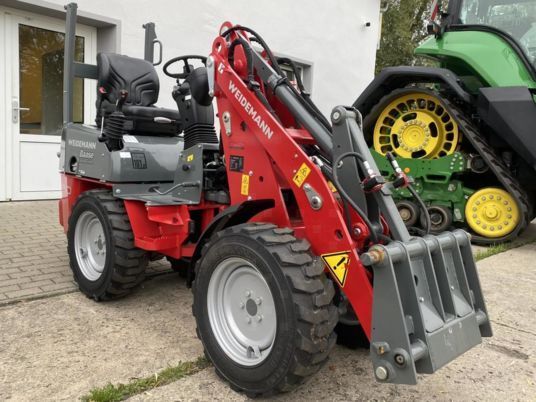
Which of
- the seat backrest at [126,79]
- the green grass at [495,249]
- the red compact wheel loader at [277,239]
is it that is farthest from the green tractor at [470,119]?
the red compact wheel loader at [277,239]

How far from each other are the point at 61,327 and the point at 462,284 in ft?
8.02

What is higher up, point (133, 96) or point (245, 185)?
point (133, 96)

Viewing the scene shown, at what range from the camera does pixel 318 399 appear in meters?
2.45

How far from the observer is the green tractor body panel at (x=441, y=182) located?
20.0 ft

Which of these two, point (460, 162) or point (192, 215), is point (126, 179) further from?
point (460, 162)

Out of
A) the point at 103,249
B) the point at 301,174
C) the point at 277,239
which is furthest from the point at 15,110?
the point at 277,239

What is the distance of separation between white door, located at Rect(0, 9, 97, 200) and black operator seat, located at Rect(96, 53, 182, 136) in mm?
3686

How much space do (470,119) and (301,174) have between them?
14.6 feet

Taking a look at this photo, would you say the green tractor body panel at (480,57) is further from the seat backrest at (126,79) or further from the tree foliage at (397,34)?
the tree foliage at (397,34)

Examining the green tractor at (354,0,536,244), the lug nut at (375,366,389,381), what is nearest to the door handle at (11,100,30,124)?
the green tractor at (354,0,536,244)

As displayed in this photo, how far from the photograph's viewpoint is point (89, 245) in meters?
3.95

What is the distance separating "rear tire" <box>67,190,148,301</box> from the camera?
3.52 meters

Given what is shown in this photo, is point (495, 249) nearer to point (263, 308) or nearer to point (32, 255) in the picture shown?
point (263, 308)

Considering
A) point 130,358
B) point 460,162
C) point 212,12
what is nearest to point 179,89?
point 130,358
